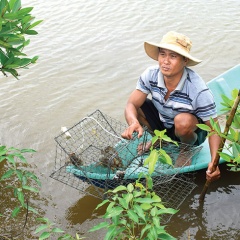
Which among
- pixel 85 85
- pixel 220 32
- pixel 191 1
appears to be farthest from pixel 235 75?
pixel 191 1

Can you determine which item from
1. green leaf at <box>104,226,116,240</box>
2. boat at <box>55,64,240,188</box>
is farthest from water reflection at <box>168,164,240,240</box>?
green leaf at <box>104,226,116,240</box>

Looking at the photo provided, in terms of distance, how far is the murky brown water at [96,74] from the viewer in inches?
139

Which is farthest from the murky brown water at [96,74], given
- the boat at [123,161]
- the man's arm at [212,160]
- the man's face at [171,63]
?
the man's face at [171,63]

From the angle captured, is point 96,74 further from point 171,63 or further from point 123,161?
point 171,63

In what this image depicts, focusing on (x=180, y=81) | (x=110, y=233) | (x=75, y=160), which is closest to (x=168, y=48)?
(x=180, y=81)

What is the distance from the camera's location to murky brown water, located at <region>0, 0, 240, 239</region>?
3.52 meters

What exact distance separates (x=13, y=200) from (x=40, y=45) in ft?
13.0

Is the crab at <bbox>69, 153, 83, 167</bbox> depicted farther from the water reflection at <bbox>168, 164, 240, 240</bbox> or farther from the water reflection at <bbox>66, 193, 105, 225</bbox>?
the water reflection at <bbox>168, 164, 240, 240</bbox>

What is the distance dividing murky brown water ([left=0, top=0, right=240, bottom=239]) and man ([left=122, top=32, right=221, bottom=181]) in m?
Answer: 0.63

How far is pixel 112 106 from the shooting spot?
5.24m

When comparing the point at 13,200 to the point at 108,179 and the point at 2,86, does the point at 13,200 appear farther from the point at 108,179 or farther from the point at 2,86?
the point at 2,86

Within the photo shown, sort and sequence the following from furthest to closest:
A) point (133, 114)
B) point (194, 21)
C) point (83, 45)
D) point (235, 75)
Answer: point (194, 21), point (83, 45), point (235, 75), point (133, 114)

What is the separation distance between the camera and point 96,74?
607cm

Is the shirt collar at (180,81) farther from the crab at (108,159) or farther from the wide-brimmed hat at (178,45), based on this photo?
the crab at (108,159)
